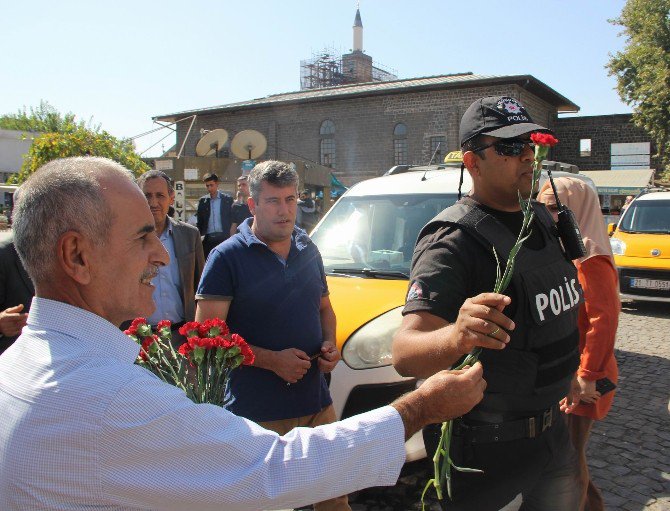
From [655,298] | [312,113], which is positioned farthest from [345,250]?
[312,113]

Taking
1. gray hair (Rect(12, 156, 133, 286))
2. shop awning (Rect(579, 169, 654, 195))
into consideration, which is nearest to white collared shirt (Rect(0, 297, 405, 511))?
gray hair (Rect(12, 156, 133, 286))

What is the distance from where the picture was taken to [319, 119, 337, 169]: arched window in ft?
124

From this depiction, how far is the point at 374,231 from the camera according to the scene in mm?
5086

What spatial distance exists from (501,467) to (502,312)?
1.81 ft

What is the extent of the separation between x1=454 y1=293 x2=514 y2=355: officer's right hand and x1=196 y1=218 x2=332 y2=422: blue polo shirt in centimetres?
149

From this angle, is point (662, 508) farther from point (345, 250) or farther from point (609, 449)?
point (345, 250)

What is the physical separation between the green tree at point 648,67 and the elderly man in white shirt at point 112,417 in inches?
1310

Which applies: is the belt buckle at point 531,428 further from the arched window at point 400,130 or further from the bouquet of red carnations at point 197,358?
the arched window at point 400,130

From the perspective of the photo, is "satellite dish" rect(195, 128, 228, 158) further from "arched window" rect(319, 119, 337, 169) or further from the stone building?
"arched window" rect(319, 119, 337, 169)

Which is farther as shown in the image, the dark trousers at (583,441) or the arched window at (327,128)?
the arched window at (327,128)

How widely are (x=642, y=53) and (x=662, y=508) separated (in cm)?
3270

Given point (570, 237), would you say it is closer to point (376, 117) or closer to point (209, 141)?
point (209, 141)

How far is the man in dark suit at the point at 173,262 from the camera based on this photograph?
13.5ft

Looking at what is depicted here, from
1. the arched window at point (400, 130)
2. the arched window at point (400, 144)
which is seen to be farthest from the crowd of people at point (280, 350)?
the arched window at point (400, 130)
